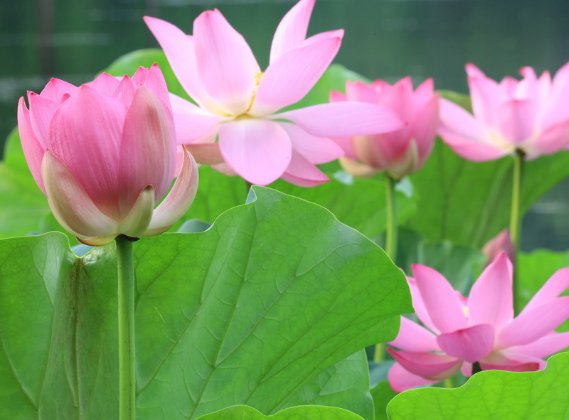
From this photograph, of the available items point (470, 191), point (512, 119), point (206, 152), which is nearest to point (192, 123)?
point (206, 152)

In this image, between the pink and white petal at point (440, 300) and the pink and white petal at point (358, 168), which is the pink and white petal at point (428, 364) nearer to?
the pink and white petal at point (440, 300)

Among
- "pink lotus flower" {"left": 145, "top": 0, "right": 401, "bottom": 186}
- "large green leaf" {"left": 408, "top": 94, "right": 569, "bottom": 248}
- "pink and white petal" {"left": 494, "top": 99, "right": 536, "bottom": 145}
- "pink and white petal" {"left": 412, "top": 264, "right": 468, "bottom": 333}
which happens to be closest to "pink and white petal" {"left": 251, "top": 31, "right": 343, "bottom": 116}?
"pink lotus flower" {"left": 145, "top": 0, "right": 401, "bottom": 186}

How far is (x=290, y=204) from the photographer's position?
17.0 inches

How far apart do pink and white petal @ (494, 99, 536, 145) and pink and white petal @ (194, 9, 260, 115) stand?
25 cm

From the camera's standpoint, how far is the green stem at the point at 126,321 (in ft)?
1.17

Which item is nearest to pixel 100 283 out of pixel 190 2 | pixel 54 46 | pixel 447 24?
pixel 54 46

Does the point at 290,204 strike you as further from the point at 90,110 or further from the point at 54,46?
the point at 54,46

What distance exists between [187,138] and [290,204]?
105 millimetres

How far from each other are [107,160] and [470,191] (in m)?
0.72

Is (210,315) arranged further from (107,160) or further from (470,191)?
(470,191)

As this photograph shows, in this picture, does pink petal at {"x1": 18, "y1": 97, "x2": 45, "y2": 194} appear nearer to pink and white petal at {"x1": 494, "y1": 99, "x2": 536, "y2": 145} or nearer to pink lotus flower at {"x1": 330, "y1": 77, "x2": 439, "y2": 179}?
pink lotus flower at {"x1": 330, "y1": 77, "x2": 439, "y2": 179}

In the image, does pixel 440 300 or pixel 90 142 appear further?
pixel 440 300

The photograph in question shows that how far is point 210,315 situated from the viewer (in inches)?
17.2

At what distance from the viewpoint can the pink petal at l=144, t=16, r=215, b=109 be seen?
537 millimetres
